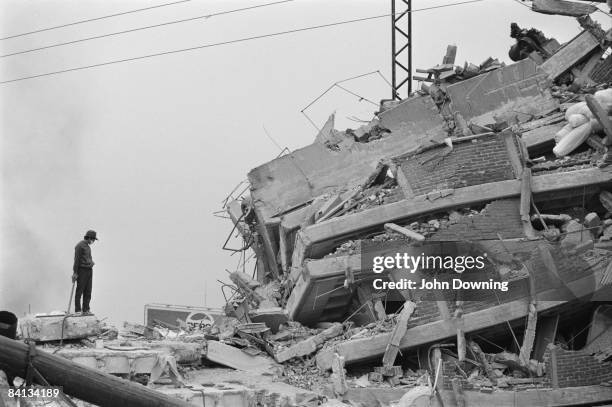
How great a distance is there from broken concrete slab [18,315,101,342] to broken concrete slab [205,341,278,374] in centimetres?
174

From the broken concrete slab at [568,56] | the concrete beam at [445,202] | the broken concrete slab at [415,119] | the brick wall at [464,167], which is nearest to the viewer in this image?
the concrete beam at [445,202]

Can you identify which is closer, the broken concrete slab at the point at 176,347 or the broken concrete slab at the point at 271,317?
the broken concrete slab at the point at 176,347

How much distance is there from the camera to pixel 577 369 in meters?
13.3

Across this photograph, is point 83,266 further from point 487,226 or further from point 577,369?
point 577,369

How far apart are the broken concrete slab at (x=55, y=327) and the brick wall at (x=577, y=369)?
6.27m

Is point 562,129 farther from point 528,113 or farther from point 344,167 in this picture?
point 344,167

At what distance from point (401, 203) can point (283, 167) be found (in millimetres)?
3750

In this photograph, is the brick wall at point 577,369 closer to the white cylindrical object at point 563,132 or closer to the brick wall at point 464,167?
the brick wall at point 464,167

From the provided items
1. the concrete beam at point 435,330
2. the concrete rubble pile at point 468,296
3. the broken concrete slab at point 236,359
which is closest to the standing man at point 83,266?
the broken concrete slab at point 236,359

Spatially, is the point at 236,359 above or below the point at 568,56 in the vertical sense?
below

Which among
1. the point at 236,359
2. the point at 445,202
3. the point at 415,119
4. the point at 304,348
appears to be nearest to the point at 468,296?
the point at 445,202

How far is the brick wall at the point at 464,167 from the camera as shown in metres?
14.3

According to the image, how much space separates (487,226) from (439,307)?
1389 millimetres

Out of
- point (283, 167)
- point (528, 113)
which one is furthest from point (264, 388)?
Answer: point (528, 113)
